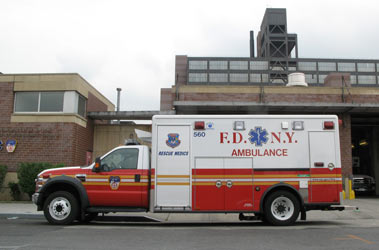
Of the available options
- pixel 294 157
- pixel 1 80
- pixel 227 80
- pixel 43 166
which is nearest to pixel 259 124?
pixel 294 157

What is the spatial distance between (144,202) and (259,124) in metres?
3.58

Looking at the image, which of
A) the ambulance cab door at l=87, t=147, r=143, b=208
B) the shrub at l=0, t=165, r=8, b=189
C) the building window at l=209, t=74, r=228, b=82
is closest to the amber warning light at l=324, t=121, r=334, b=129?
the ambulance cab door at l=87, t=147, r=143, b=208

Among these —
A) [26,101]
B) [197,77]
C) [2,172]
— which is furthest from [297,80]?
[197,77]

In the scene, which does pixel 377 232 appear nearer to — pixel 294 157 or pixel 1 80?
pixel 294 157

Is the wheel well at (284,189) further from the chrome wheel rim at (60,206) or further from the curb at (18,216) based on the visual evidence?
the curb at (18,216)

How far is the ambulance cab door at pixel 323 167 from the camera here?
922 centimetres

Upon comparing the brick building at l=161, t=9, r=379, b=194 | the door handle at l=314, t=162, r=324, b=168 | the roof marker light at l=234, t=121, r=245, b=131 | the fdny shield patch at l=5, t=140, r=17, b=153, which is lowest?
the door handle at l=314, t=162, r=324, b=168

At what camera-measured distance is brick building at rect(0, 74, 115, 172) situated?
16.2 metres

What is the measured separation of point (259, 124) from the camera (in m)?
9.46

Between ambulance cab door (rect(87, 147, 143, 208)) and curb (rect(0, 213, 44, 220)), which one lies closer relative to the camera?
ambulance cab door (rect(87, 147, 143, 208))

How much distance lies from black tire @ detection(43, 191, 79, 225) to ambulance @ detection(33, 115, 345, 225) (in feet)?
0.08

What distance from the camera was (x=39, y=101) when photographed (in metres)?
16.8

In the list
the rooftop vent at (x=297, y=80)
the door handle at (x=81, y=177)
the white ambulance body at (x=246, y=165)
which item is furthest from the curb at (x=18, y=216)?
the rooftop vent at (x=297, y=80)

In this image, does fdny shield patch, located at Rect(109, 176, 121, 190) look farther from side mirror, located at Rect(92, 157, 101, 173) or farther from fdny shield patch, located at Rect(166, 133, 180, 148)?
fdny shield patch, located at Rect(166, 133, 180, 148)
